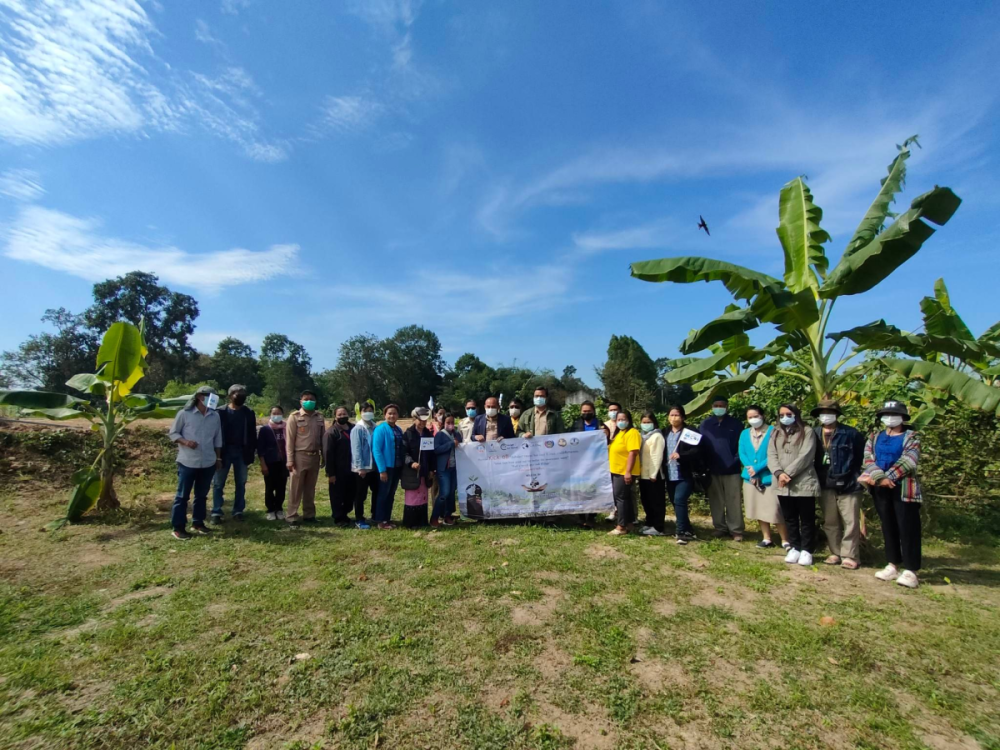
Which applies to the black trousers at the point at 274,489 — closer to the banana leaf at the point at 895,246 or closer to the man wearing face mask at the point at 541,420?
the man wearing face mask at the point at 541,420

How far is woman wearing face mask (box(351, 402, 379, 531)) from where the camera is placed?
6.88m

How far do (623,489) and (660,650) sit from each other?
326 cm

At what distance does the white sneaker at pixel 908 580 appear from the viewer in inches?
184

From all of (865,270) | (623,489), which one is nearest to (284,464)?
(623,489)

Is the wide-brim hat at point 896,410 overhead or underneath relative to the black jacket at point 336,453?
overhead

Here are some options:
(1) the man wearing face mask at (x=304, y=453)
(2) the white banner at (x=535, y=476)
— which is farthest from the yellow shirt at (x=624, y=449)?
(1) the man wearing face mask at (x=304, y=453)

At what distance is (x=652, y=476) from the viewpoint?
657cm

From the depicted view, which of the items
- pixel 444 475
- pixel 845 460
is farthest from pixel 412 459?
pixel 845 460

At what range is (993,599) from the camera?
175 inches

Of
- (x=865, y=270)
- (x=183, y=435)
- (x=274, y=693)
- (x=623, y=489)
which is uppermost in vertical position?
(x=865, y=270)

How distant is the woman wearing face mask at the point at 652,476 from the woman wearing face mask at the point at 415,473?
9.72 feet

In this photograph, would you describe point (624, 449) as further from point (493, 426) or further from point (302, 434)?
point (302, 434)

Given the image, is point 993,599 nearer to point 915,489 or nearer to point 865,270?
point 915,489

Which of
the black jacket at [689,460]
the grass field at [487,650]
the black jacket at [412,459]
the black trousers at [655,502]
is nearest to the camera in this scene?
the grass field at [487,650]
